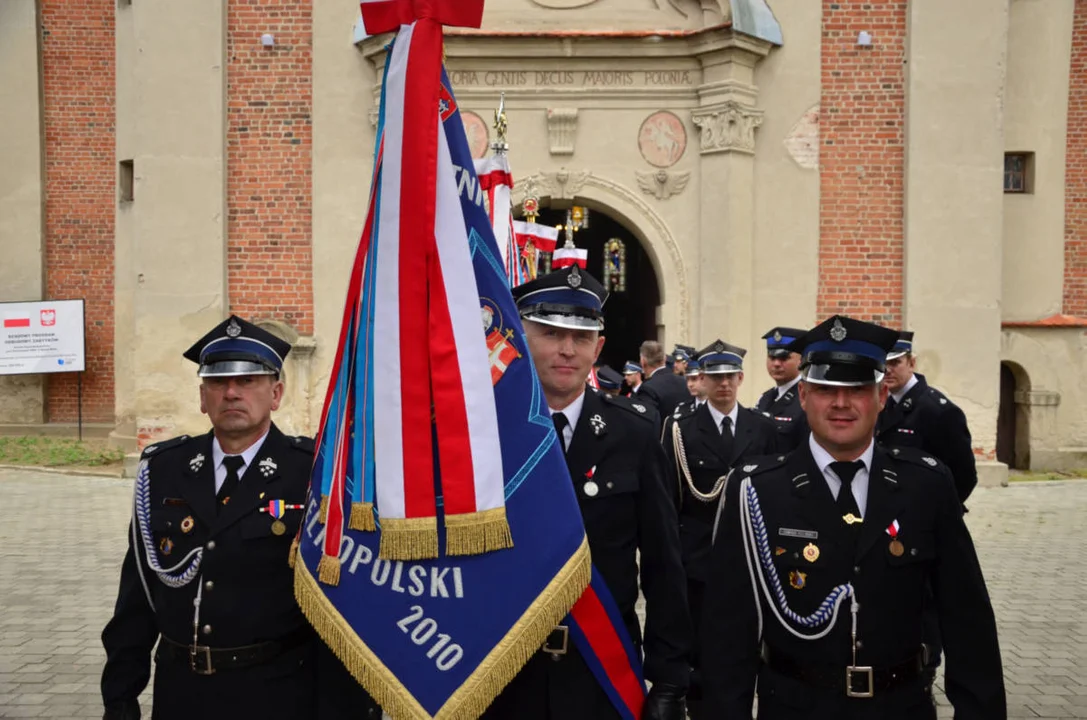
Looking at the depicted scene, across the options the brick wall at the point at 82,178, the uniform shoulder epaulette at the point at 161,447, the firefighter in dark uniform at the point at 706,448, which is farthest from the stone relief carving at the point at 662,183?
the uniform shoulder epaulette at the point at 161,447

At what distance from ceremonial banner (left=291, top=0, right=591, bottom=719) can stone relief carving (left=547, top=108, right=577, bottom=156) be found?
36.1 feet

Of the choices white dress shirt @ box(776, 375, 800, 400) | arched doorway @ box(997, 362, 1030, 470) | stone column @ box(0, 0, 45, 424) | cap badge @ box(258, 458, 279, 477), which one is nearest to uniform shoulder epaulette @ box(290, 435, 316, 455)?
cap badge @ box(258, 458, 279, 477)

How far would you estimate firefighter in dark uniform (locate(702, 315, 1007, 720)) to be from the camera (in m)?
2.93

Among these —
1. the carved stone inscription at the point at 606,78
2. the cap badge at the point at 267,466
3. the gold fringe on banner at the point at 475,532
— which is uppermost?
the carved stone inscription at the point at 606,78

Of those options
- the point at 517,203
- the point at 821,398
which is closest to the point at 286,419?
the point at 517,203

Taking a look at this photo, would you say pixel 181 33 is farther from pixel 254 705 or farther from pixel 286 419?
pixel 254 705

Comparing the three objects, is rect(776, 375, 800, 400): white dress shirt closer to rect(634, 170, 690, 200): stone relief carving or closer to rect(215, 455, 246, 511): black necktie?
rect(215, 455, 246, 511): black necktie

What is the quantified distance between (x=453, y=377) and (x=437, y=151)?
650 millimetres

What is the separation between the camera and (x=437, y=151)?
117 inches

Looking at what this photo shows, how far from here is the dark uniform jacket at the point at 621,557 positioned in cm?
313

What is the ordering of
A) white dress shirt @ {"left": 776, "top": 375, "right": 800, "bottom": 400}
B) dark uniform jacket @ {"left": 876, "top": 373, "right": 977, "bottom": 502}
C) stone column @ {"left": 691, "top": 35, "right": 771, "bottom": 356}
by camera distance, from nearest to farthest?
1. dark uniform jacket @ {"left": 876, "top": 373, "right": 977, "bottom": 502}
2. white dress shirt @ {"left": 776, "top": 375, "right": 800, "bottom": 400}
3. stone column @ {"left": 691, "top": 35, "right": 771, "bottom": 356}

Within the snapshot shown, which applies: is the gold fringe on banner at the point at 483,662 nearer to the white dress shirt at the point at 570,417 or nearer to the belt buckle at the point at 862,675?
the white dress shirt at the point at 570,417

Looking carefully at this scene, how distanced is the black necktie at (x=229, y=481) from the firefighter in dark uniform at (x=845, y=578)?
5.11 feet

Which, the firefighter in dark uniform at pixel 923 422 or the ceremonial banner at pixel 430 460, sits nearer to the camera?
the ceremonial banner at pixel 430 460
